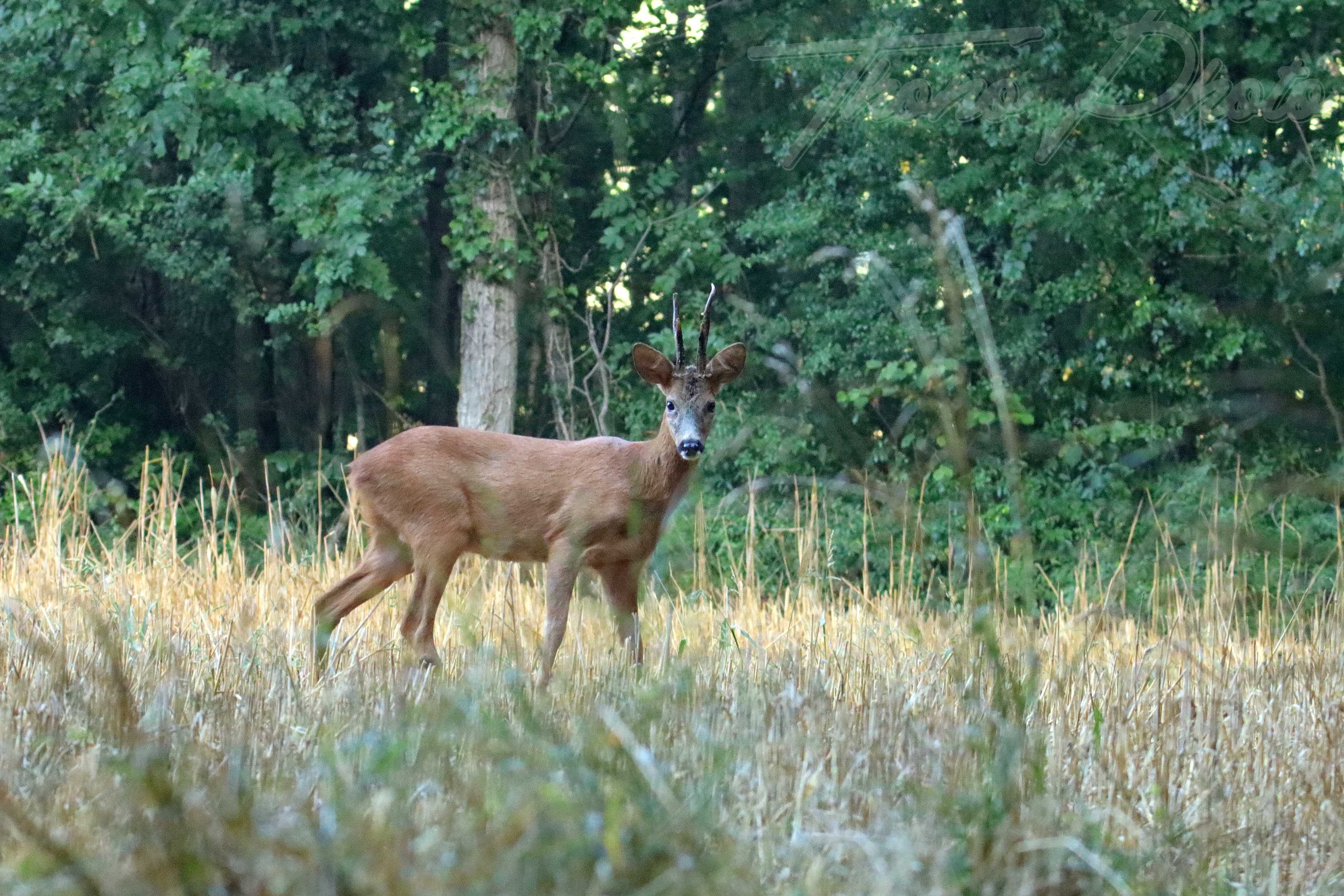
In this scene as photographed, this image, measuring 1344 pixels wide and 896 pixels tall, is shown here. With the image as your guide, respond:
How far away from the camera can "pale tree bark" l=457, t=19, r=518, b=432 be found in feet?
51.2

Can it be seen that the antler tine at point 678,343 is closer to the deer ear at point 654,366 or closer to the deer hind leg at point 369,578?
the deer ear at point 654,366

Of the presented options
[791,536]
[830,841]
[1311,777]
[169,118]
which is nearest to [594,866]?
[830,841]

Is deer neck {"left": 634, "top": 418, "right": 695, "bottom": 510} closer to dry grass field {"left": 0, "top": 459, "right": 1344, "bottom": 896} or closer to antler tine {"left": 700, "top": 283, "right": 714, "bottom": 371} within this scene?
antler tine {"left": 700, "top": 283, "right": 714, "bottom": 371}

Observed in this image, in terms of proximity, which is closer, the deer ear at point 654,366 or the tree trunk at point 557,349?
the deer ear at point 654,366

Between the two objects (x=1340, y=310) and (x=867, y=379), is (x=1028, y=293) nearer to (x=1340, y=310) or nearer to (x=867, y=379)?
(x=867, y=379)

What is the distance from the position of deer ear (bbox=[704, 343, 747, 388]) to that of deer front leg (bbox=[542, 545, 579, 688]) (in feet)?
3.58

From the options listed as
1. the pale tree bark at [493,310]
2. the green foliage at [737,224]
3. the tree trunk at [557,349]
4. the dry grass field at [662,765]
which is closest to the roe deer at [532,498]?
the dry grass field at [662,765]

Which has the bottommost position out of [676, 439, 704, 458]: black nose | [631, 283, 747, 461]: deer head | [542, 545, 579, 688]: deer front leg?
[542, 545, 579, 688]: deer front leg

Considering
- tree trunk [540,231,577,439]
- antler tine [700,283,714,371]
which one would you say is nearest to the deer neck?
antler tine [700,283,714,371]

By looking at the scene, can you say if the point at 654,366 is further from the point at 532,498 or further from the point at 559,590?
the point at 559,590

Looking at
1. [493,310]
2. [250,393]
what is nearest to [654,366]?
[493,310]

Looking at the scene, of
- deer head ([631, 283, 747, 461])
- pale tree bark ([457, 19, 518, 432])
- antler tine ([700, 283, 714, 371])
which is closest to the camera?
antler tine ([700, 283, 714, 371])

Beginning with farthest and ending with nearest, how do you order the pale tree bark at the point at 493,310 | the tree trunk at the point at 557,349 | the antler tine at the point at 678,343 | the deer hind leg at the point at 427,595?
the tree trunk at the point at 557,349, the pale tree bark at the point at 493,310, the deer hind leg at the point at 427,595, the antler tine at the point at 678,343

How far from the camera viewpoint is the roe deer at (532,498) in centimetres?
709
